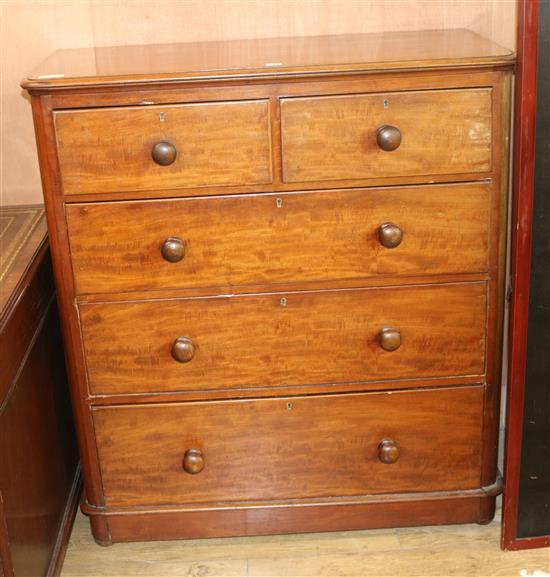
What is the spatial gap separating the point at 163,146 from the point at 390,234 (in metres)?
0.49

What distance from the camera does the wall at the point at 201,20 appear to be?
7.25 feet

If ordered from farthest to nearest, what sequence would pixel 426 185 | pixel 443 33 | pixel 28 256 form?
pixel 443 33 < pixel 28 256 < pixel 426 185

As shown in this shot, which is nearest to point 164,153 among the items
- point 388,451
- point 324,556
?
point 388,451

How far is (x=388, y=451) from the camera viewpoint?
6.79 feet

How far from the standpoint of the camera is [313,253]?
1907mm

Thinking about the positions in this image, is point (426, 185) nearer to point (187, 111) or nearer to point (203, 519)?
point (187, 111)

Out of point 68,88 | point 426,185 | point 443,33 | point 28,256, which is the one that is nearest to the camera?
point 68,88

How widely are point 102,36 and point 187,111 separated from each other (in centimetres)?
58

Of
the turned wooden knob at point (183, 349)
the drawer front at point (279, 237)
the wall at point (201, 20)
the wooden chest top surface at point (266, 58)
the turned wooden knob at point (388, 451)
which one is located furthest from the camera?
the wall at point (201, 20)

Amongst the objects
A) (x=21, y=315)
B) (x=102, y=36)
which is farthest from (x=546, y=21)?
(x=21, y=315)

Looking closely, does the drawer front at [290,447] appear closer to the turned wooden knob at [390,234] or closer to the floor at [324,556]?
the floor at [324,556]

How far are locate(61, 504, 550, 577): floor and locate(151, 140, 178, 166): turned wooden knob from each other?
3.19ft

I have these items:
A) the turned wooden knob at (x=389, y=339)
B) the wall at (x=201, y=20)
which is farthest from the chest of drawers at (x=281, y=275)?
the wall at (x=201, y=20)

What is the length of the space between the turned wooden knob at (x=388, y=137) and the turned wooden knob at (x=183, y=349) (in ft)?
1.94
